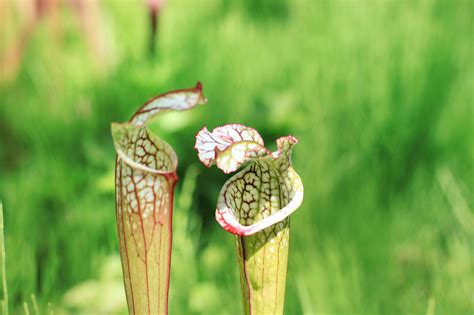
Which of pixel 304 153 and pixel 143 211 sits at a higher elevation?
pixel 143 211

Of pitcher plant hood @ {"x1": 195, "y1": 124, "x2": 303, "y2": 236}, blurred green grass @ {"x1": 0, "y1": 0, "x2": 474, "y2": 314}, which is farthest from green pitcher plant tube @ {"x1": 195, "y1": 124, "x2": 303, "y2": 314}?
blurred green grass @ {"x1": 0, "y1": 0, "x2": 474, "y2": 314}

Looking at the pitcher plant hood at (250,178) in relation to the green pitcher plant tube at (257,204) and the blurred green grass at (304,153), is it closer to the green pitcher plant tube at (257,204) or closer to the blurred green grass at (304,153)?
the green pitcher plant tube at (257,204)

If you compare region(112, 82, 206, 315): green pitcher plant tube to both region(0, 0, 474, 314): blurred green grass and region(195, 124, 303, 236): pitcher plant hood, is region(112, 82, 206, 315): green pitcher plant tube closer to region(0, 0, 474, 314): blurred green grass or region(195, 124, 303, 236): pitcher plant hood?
region(195, 124, 303, 236): pitcher plant hood

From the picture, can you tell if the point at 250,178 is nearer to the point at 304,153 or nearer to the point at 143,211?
the point at 143,211

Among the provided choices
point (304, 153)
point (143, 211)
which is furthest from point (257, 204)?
Answer: point (304, 153)

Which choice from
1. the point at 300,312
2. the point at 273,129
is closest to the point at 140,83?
the point at 273,129

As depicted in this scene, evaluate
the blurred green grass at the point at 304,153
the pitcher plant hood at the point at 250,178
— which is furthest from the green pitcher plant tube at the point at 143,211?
the blurred green grass at the point at 304,153

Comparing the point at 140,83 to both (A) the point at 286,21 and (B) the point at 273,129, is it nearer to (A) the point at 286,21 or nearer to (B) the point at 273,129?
(B) the point at 273,129
